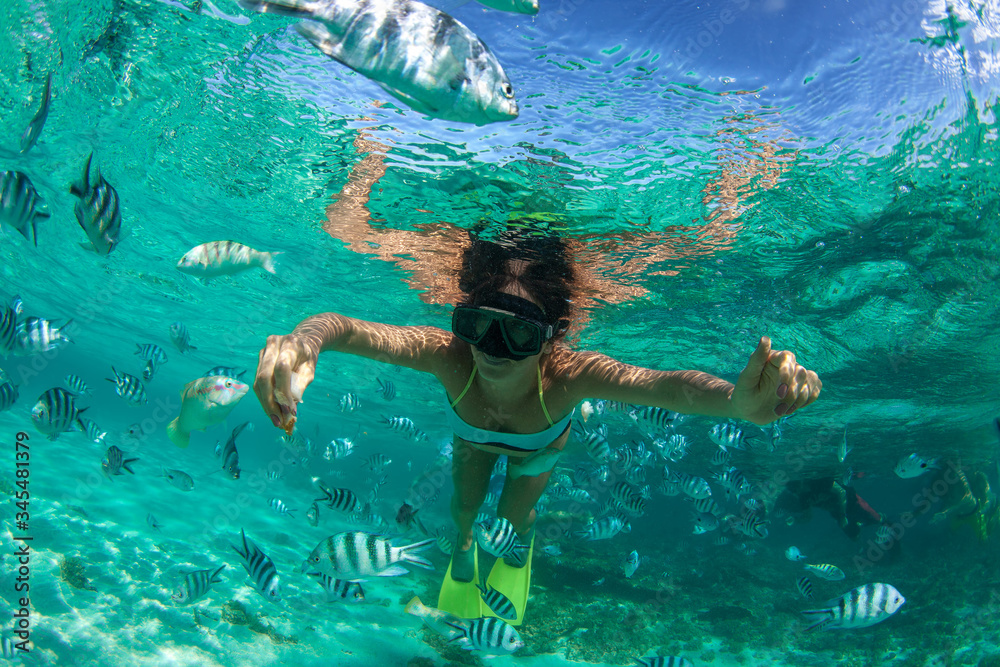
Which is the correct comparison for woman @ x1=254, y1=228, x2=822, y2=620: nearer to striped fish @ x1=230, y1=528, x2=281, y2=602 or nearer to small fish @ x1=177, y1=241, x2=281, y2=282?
striped fish @ x1=230, y1=528, x2=281, y2=602

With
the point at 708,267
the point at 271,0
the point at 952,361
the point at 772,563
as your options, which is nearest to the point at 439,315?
the point at 708,267

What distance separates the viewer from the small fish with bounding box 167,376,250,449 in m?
5.03

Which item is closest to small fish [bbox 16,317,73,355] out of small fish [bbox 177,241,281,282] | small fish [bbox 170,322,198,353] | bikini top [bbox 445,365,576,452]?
small fish [bbox 170,322,198,353]

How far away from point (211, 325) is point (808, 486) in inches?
1250

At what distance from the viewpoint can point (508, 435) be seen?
5555mm

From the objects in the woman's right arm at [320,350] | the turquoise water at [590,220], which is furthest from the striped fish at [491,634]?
the turquoise water at [590,220]

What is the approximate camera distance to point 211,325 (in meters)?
25.8

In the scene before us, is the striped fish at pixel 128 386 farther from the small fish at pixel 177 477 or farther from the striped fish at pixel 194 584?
the striped fish at pixel 194 584

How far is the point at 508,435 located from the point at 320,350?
2.93m

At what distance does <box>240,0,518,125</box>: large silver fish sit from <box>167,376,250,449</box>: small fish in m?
3.81

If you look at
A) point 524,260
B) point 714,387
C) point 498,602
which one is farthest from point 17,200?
point 524,260

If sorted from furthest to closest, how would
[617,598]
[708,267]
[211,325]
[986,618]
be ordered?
1. [211,325]
2. [986,618]
3. [617,598]
4. [708,267]

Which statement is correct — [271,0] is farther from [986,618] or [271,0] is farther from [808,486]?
[808,486]

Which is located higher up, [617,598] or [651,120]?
[651,120]
